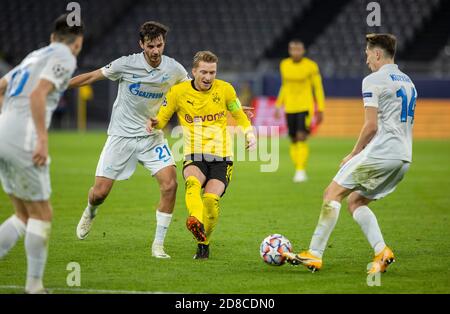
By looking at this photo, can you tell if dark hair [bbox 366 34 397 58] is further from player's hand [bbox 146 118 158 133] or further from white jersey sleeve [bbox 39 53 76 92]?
white jersey sleeve [bbox 39 53 76 92]

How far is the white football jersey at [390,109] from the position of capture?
8.16m

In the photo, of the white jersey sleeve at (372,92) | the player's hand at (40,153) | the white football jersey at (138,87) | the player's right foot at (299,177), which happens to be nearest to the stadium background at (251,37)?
the player's right foot at (299,177)

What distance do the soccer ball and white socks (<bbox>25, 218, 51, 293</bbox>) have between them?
2.52m

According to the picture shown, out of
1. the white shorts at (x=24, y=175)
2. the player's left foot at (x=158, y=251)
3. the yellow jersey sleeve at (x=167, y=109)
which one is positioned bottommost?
the player's left foot at (x=158, y=251)

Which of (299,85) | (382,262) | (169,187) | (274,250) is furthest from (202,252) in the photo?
(299,85)

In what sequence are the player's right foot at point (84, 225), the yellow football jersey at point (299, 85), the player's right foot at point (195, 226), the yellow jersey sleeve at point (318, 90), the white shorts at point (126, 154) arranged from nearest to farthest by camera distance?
the player's right foot at point (195, 226), the white shorts at point (126, 154), the player's right foot at point (84, 225), the yellow jersey sleeve at point (318, 90), the yellow football jersey at point (299, 85)

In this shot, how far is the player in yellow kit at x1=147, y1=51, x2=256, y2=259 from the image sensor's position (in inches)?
368

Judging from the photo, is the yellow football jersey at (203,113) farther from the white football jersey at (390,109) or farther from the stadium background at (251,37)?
the stadium background at (251,37)

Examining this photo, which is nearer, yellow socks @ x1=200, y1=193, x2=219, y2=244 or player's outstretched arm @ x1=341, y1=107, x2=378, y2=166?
player's outstretched arm @ x1=341, y1=107, x2=378, y2=166

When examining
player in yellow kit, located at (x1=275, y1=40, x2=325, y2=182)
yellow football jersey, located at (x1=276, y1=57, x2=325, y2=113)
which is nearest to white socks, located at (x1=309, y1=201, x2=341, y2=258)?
player in yellow kit, located at (x1=275, y1=40, x2=325, y2=182)

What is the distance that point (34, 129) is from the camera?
684 centimetres

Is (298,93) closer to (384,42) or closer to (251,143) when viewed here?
(251,143)

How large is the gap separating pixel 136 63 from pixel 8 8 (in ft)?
109

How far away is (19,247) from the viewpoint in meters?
9.84
